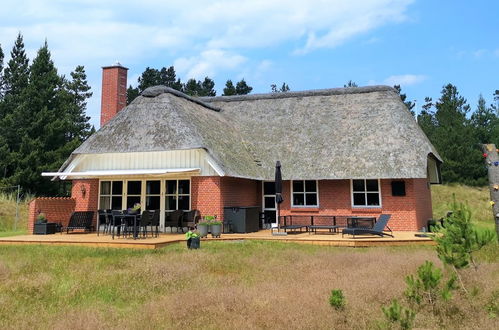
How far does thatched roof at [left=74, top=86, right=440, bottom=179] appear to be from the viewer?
16734mm

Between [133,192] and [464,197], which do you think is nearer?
[133,192]

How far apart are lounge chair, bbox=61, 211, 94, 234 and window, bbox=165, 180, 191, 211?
3287 millimetres

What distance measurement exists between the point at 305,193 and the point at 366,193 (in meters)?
2.81

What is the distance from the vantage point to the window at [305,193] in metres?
18.7

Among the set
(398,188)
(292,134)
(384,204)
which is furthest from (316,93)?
(384,204)

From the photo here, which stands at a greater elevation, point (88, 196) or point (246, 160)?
point (246, 160)

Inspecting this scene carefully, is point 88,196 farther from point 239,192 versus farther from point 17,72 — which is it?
point 17,72

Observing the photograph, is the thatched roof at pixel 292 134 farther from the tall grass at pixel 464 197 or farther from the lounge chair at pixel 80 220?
the tall grass at pixel 464 197

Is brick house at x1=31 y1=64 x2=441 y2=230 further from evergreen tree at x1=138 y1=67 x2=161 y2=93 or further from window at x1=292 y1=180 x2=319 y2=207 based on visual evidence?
evergreen tree at x1=138 y1=67 x2=161 y2=93

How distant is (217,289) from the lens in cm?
717

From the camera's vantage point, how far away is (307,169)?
59.7 feet

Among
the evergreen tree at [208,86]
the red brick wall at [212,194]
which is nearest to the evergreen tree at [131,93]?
the evergreen tree at [208,86]

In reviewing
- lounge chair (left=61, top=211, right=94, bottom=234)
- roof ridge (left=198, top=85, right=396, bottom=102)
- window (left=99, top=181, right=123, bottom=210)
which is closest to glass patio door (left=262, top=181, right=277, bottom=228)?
roof ridge (left=198, top=85, right=396, bottom=102)

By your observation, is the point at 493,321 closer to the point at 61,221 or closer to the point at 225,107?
the point at 61,221
